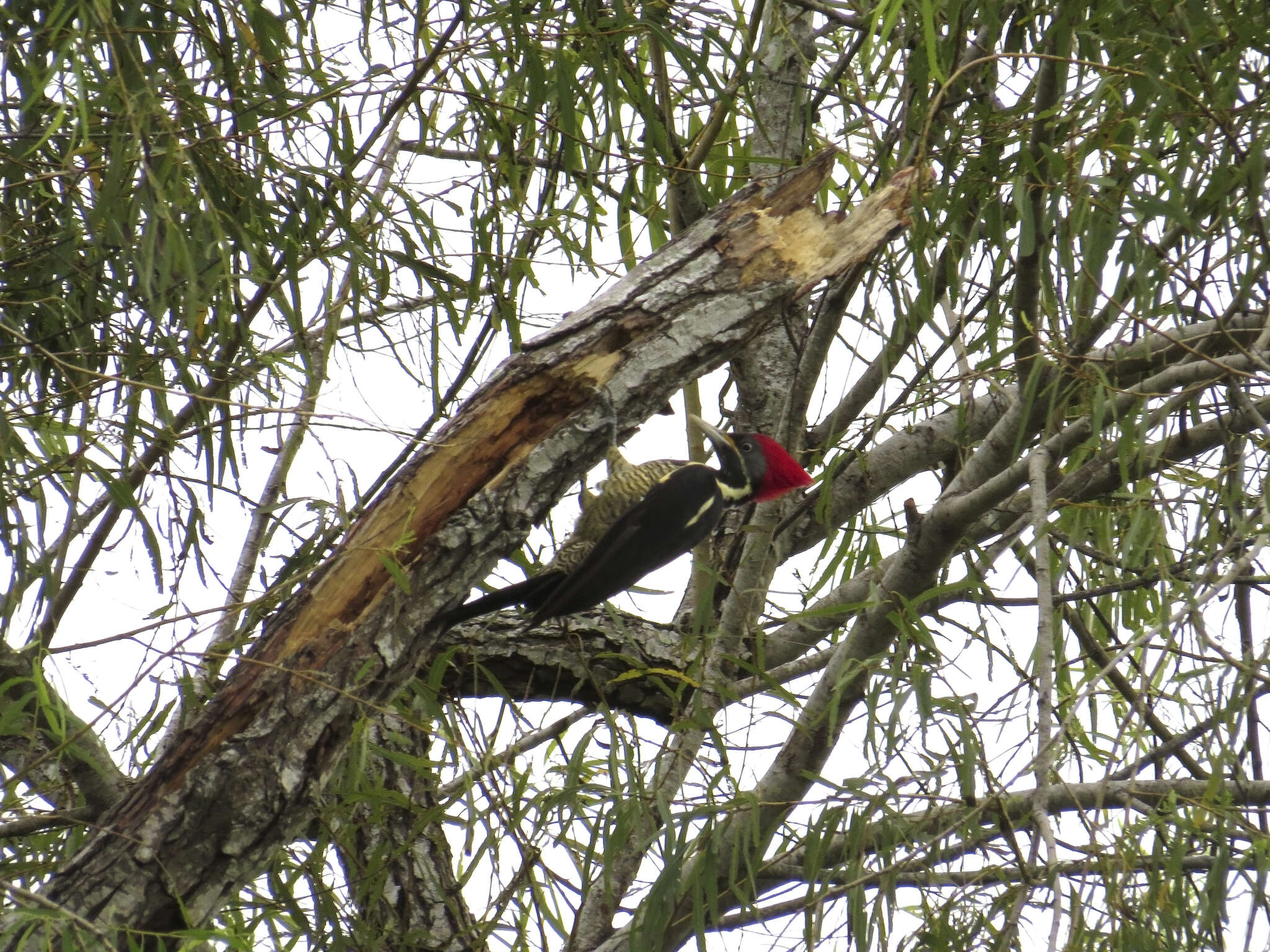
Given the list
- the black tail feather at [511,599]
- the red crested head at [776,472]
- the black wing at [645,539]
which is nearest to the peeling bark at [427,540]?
the black tail feather at [511,599]

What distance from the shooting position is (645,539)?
2137 millimetres

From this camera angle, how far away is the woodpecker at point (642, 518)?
A: 204 cm

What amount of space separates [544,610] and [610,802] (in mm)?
354

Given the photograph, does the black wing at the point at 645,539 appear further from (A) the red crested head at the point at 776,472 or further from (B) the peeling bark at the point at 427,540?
(B) the peeling bark at the point at 427,540

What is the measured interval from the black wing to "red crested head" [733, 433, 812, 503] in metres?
0.10

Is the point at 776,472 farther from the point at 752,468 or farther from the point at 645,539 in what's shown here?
the point at 645,539

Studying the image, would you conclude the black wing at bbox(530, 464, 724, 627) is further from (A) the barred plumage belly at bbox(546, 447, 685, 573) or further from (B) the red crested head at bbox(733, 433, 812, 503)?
(A) the barred plumage belly at bbox(546, 447, 685, 573)

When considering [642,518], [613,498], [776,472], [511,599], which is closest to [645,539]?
[642,518]

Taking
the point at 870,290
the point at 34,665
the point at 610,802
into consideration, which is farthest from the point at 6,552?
the point at 870,290

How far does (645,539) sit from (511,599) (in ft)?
0.90

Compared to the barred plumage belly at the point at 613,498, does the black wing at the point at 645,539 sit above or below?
below

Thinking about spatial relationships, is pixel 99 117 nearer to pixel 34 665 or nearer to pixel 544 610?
pixel 34 665

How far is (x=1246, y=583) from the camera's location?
5.83ft

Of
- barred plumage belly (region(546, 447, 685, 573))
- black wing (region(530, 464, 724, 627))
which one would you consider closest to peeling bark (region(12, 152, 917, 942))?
black wing (region(530, 464, 724, 627))
